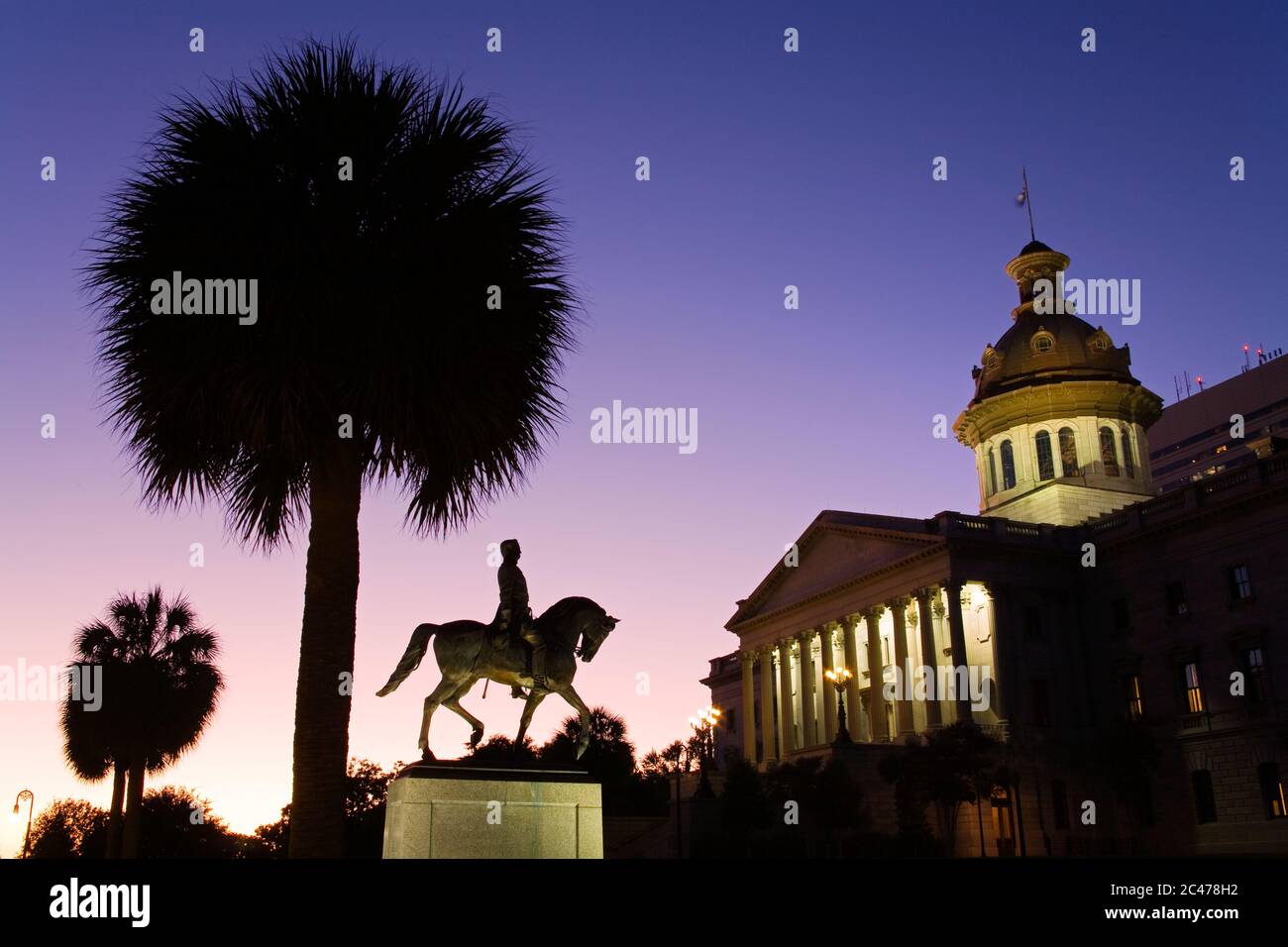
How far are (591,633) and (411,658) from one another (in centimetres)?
223

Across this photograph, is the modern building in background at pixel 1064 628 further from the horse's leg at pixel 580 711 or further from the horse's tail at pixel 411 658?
the horse's tail at pixel 411 658

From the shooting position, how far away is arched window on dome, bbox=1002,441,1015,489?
78125 mm

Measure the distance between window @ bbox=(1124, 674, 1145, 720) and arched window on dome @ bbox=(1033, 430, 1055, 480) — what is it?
18.9 meters

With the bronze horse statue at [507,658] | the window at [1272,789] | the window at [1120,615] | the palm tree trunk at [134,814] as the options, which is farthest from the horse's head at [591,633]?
the window at [1120,615]

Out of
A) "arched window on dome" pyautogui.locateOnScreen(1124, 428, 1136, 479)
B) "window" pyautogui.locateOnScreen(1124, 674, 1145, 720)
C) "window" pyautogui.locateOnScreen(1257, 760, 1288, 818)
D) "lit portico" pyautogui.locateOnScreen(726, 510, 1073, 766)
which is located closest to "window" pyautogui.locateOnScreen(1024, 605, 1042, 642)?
"lit portico" pyautogui.locateOnScreen(726, 510, 1073, 766)

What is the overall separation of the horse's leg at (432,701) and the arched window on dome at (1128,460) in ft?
230

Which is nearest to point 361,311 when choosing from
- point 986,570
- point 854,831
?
point 854,831

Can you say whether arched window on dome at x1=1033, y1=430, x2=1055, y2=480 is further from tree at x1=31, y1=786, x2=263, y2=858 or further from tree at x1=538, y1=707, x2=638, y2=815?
tree at x1=31, y1=786, x2=263, y2=858
